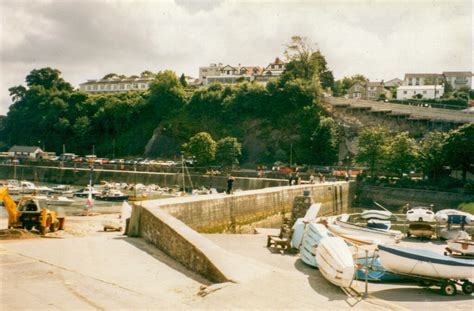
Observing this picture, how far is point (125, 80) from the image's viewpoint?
123m

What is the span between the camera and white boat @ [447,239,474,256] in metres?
13.8

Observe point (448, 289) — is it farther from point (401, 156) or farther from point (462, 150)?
point (401, 156)

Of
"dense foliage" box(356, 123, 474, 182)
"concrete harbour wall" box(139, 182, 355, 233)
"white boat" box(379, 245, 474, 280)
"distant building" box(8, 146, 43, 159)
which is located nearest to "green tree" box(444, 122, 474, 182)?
"dense foliage" box(356, 123, 474, 182)

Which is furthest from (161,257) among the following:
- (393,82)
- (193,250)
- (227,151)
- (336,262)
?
(393,82)

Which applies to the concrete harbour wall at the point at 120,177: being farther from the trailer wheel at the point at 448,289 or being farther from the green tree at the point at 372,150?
the trailer wheel at the point at 448,289

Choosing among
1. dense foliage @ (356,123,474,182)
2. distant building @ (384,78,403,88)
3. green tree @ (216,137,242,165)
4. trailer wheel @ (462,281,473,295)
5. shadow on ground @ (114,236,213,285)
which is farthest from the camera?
distant building @ (384,78,403,88)

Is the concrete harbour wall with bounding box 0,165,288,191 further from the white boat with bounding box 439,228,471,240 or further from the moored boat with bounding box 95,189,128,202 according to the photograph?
the white boat with bounding box 439,228,471,240

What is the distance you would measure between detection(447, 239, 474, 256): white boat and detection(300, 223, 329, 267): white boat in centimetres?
382

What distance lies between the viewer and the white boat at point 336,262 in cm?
1043

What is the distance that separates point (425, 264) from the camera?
1102 centimetres

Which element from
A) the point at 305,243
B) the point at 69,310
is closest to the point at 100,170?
the point at 305,243

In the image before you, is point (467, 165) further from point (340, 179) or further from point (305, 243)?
point (305, 243)

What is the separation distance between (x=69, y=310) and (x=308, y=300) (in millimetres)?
4516

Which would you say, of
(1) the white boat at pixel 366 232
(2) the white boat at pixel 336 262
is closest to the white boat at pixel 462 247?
(1) the white boat at pixel 366 232
